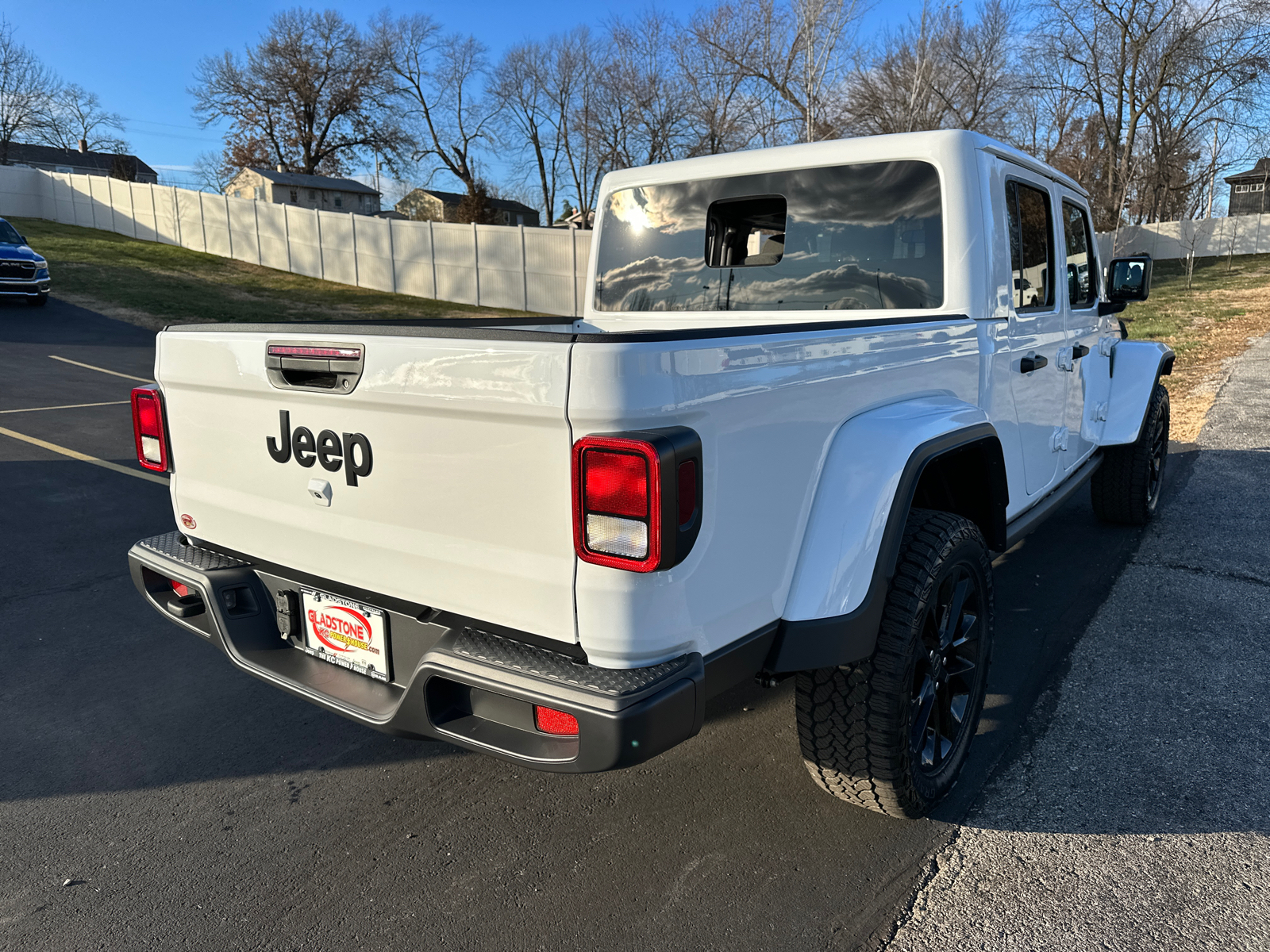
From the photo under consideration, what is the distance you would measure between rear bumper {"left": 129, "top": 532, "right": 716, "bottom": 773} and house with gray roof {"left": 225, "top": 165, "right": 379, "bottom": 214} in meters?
50.5

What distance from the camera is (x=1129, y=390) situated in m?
5.00

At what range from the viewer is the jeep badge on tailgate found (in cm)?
217

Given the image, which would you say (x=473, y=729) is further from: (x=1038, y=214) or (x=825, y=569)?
(x=1038, y=214)

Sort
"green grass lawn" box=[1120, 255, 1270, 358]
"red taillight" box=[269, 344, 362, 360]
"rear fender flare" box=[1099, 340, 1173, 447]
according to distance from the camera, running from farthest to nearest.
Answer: "green grass lawn" box=[1120, 255, 1270, 358] → "rear fender flare" box=[1099, 340, 1173, 447] → "red taillight" box=[269, 344, 362, 360]

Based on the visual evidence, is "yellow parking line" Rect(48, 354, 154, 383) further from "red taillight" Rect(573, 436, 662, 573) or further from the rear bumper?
"red taillight" Rect(573, 436, 662, 573)

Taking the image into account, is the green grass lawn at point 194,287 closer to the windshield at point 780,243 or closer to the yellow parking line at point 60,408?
the yellow parking line at point 60,408

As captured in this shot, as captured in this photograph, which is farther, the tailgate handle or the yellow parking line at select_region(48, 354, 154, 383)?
the yellow parking line at select_region(48, 354, 154, 383)

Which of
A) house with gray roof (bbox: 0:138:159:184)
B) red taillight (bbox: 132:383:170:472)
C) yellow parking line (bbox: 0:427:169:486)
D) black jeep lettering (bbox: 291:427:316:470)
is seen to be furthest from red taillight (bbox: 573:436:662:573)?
house with gray roof (bbox: 0:138:159:184)

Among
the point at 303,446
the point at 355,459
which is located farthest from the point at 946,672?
the point at 303,446

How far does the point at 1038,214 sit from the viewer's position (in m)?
3.77

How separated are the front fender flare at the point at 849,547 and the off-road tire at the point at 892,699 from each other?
0.13 metres

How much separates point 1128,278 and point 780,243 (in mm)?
2212

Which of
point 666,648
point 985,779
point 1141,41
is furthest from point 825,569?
point 1141,41

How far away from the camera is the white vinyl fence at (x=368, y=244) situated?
89.8 ft
